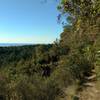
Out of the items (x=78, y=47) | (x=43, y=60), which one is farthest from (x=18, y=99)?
(x=43, y=60)

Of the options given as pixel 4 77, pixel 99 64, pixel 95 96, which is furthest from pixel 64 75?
pixel 4 77

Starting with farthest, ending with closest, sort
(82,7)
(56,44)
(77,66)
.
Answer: (56,44), (77,66), (82,7)

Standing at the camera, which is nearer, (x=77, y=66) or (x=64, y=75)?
(x=64, y=75)

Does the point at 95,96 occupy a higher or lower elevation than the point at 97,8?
lower

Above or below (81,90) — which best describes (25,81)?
above

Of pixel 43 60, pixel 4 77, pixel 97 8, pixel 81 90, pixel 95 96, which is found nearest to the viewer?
pixel 97 8

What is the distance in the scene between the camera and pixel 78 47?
17281 millimetres

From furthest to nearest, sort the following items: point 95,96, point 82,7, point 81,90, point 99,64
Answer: point 99,64 < point 81,90 < point 95,96 < point 82,7

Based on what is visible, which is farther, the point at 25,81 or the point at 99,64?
the point at 99,64

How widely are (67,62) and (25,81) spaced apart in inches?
249

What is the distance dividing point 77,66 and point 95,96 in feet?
15.5

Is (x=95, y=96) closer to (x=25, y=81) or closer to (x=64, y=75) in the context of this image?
(x=25, y=81)

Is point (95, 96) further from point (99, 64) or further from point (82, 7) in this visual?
point (82, 7)

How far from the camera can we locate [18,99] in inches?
269
